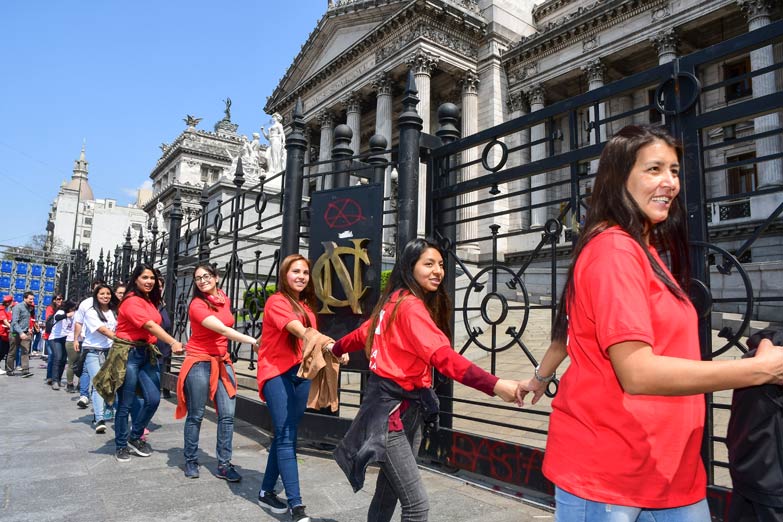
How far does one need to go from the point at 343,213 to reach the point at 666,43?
2499 cm

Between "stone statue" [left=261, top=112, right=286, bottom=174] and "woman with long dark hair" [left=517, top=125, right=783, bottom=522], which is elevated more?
"stone statue" [left=261, top=112, right=286, bottom=174]

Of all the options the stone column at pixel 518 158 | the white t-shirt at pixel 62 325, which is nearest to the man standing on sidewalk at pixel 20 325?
the white t-shirt at pixel 62 325

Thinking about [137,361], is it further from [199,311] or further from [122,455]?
[199,311]

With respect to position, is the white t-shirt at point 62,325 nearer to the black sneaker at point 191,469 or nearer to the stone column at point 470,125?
the black sneaker at point 191,469

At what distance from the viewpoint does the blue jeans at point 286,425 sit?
402cm

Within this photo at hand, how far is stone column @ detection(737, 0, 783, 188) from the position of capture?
20141mm

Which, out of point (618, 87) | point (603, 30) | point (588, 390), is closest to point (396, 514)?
point (588, 390)

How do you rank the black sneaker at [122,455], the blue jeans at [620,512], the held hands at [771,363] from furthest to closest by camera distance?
1. the black sneaker at [122,455]
2. the blue jeans at [620,512]
3. the held hands at [771,363]

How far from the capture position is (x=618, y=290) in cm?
146

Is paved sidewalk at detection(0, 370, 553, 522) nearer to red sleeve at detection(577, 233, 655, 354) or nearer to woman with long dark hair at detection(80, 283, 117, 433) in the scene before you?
woman with long dark hair at detection(80, 283, 117, 433)

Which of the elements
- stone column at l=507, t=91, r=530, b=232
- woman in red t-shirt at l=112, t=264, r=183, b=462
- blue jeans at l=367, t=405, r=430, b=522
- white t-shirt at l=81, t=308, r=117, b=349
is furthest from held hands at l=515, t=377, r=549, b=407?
stone column at l=507, t=91, r=530, b=232

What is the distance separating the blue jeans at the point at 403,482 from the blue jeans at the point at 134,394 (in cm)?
385

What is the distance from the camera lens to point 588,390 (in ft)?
5.25

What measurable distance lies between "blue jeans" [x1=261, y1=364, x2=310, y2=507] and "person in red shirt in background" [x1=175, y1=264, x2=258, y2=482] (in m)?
0.89
